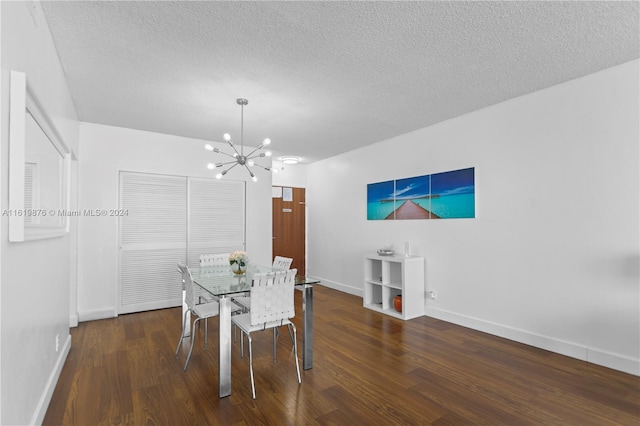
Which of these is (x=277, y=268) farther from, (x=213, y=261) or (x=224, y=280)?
(x=213, y=261)

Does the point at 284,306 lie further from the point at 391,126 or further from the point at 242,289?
the point at 391,126

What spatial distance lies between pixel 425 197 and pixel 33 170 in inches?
164

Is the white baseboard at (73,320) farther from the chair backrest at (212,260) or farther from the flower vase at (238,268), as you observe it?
the flower vase at (238,268)

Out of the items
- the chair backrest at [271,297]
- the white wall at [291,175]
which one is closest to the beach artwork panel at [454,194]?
the chair backrest at [271,297]

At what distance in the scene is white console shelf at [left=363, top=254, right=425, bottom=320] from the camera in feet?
14.3

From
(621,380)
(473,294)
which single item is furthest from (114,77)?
(621,380)

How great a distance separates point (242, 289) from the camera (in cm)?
267

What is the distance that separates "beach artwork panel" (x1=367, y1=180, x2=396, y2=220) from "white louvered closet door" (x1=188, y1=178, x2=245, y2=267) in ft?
7.25

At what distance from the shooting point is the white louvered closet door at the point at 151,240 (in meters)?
4.60

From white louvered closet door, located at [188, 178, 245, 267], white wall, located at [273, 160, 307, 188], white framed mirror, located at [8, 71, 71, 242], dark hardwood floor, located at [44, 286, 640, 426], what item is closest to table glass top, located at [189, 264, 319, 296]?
dark hardwood floor, located at [44, 286, 640, 426]

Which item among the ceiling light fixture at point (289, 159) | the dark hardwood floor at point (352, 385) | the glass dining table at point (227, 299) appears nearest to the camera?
the dark hardwood floor at point (352, 385)

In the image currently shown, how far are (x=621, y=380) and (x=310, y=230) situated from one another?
5.33 metres

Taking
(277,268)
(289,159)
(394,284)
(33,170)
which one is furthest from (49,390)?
(289,159)

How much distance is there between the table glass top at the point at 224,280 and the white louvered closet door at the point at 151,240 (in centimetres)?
148
